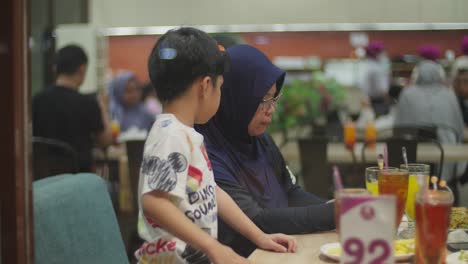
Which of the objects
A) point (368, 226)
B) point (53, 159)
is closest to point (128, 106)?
point (53, 159)

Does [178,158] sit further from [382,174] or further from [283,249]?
[382,174]

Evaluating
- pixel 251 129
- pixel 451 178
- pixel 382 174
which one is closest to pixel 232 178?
pixel 251 129

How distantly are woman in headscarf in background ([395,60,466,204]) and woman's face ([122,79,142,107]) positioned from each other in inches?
81.2

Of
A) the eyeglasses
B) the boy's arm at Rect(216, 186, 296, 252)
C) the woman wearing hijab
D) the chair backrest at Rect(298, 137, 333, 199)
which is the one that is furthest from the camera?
the chair backrest at Rect(298, 137, 333, 199)

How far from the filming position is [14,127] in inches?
39.4

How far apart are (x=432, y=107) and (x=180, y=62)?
332cm

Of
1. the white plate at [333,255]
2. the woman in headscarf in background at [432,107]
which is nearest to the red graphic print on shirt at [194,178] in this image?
the white plate at [333,255]

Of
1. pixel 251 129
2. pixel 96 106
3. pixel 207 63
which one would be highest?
pixel 207 63

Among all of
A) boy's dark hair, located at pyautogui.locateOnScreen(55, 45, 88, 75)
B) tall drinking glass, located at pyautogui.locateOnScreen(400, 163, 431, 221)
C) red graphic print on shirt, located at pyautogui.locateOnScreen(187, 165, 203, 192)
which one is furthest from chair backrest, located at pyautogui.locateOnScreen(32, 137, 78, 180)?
tall drinking glass, located at pyautogui.locateOnScreen(400, 163, 431, 221)

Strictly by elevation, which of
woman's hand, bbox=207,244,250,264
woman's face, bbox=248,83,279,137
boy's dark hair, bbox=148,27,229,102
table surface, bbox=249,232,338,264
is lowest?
table surface, bbox=249,232,338,264

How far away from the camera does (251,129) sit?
6.03 feet

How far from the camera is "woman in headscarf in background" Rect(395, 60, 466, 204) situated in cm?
445

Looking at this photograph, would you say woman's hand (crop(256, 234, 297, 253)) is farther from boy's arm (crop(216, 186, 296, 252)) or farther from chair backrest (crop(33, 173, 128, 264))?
chair backrest (crop(33, 173, 128, 264))

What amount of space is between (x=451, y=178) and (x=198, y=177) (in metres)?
2.73
